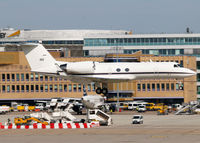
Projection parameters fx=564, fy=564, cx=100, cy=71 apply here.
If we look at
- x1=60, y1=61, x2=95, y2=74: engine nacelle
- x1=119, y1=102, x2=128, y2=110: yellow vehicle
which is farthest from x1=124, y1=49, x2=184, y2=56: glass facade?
x1=60, y1=61, x2=95, y2=74: engine nacelle

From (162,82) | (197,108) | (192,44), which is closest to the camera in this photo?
(197,108)

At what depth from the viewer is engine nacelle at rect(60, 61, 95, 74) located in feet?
303

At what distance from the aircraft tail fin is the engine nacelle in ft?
12.0

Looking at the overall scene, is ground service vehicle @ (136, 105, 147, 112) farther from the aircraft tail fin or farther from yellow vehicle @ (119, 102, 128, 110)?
the aircraft tail fin

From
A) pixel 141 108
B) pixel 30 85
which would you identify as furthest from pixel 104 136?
pixel 30 85

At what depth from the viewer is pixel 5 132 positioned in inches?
2795

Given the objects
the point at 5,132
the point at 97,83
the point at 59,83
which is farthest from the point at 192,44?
the point at 5,132

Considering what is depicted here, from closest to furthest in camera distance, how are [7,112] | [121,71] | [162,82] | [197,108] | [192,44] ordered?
[121,71], [197,108], [7,112], [162,82], [192,44]

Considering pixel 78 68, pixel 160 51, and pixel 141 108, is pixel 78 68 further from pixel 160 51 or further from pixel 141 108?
pixel 160 51

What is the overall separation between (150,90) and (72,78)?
59.3 metres

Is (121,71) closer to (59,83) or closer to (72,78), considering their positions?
(72,78)

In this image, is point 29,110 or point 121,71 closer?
point 121,71

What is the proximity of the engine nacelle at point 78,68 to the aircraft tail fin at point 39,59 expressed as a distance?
3.67 metres

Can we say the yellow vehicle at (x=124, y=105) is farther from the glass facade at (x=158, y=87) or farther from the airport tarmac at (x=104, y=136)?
the airport tarmac at (x=104, y=136)
